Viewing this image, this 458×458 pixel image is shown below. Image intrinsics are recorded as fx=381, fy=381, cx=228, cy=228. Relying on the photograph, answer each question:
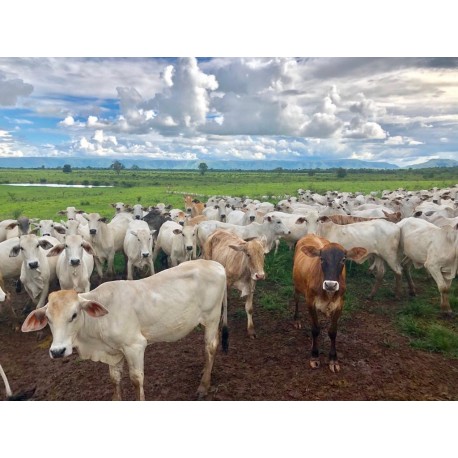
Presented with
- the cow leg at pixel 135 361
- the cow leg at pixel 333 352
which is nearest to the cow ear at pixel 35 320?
the cow leg at pixel 135 361

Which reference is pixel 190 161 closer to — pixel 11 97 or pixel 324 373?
pixel 11 97

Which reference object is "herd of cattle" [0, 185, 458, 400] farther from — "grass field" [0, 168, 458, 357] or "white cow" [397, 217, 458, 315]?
"grass field" [0, 168, 458, 357]

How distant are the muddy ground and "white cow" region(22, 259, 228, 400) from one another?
1.17ft

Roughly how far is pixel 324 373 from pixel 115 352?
8.21 ft

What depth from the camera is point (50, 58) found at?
4977 millimetres

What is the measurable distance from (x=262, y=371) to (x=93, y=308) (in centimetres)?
222

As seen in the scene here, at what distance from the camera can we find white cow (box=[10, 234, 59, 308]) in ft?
19.7

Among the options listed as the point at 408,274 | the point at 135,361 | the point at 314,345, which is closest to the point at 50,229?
the point at 135,361

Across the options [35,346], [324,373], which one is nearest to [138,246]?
[35,346]

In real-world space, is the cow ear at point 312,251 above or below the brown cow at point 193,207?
above

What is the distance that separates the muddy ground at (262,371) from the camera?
14.2 feet

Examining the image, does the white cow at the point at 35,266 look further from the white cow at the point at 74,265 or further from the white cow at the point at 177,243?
the white cow at the point at 177,243

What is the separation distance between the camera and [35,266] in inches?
233

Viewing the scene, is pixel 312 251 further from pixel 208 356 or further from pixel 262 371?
pixel 208 356
